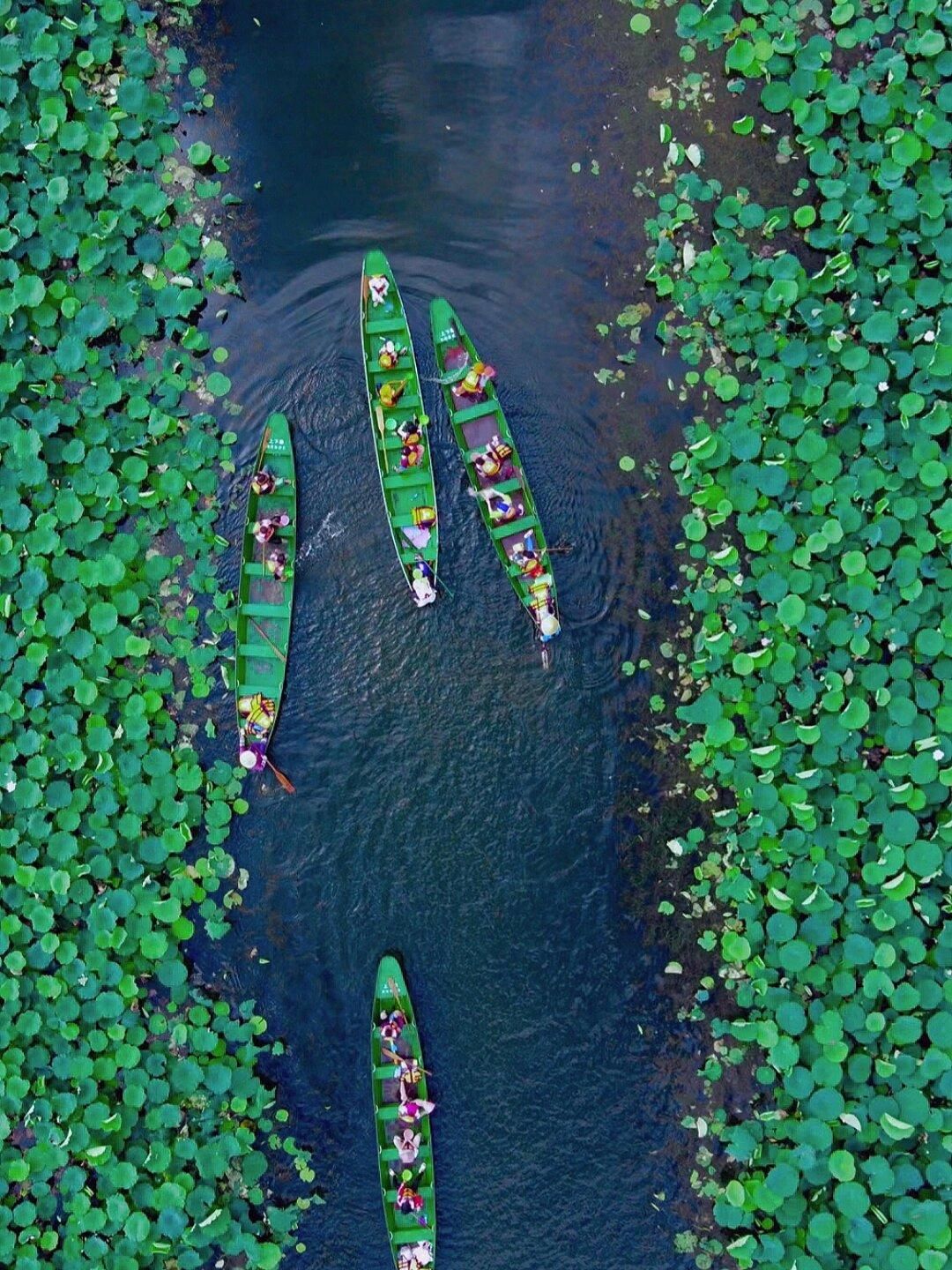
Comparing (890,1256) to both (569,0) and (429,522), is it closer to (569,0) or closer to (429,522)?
(429,522)

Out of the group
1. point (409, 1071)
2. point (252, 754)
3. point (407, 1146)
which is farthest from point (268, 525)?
point (407, 1146)

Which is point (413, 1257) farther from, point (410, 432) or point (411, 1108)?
point (410, 432)

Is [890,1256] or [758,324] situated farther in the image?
[758,324]

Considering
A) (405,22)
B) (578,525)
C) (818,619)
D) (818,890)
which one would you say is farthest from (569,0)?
(818,890)

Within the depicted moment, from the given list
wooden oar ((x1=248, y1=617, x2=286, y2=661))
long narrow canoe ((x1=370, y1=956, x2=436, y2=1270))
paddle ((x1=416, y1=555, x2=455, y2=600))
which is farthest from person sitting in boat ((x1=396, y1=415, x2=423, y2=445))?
long narrow canoe ((x1=370, y1=956, x2=436, y2=1270))

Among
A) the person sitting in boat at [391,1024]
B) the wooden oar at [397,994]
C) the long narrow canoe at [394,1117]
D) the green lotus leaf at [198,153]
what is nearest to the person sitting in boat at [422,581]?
the long narrow canoe at [394,1117]

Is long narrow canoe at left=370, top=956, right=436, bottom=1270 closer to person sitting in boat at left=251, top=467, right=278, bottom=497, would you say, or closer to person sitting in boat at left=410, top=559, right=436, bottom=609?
person sitting in boat at left=410, top=559, right=436, bottom=609

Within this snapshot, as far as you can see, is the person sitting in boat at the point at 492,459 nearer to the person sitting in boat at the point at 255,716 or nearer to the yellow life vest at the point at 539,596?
the yellow life vest at the point at 539,596
